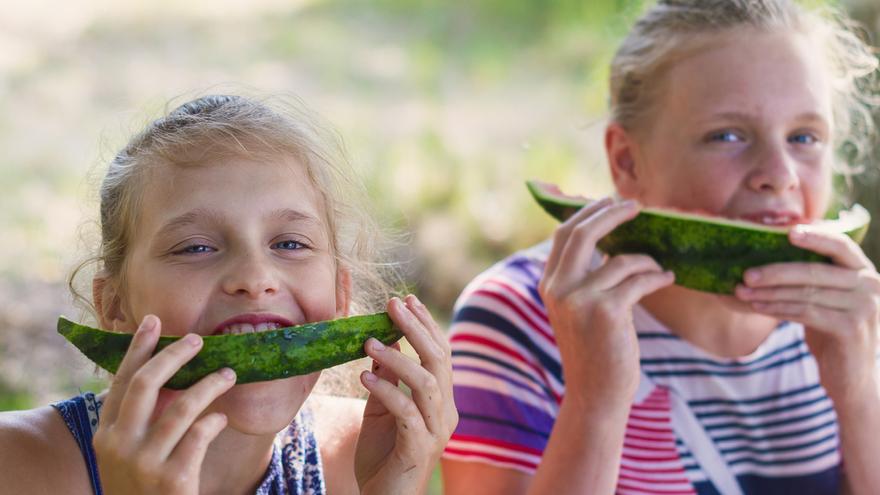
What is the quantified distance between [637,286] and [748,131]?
640 mm

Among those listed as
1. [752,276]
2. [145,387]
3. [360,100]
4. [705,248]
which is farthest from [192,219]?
[360,100]

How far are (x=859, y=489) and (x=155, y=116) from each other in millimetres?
2195

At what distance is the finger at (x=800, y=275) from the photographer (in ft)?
8.68

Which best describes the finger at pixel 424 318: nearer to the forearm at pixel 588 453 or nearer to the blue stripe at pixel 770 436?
the forearm at pixel 588 453

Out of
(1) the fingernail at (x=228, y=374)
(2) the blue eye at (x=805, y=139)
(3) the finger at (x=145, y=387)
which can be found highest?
(3) the finger at (x=145, y=387)

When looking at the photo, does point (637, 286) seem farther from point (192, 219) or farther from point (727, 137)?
point (192, 219)

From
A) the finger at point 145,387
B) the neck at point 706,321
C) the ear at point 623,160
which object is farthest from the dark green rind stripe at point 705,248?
the finger at point 145,387

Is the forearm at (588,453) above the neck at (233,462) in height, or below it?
below

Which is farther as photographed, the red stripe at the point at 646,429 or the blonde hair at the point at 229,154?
the red stripe at the point at 646,429

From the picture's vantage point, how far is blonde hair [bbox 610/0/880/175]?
3.02m

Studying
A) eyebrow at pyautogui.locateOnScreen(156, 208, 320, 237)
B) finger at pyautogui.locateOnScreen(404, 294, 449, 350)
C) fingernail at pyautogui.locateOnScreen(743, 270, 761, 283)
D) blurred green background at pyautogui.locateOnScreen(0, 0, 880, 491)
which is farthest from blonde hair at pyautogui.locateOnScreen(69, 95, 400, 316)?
blurred green background at pyautogui.locateOnScreen(0, 0, 880, 491)

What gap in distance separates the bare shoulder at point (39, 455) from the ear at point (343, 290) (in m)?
0.71

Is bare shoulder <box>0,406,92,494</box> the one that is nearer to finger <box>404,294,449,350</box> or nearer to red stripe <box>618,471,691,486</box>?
finger <box>404,294,449,350</box>

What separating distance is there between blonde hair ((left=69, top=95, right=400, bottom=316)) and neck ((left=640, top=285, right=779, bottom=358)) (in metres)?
0.95
